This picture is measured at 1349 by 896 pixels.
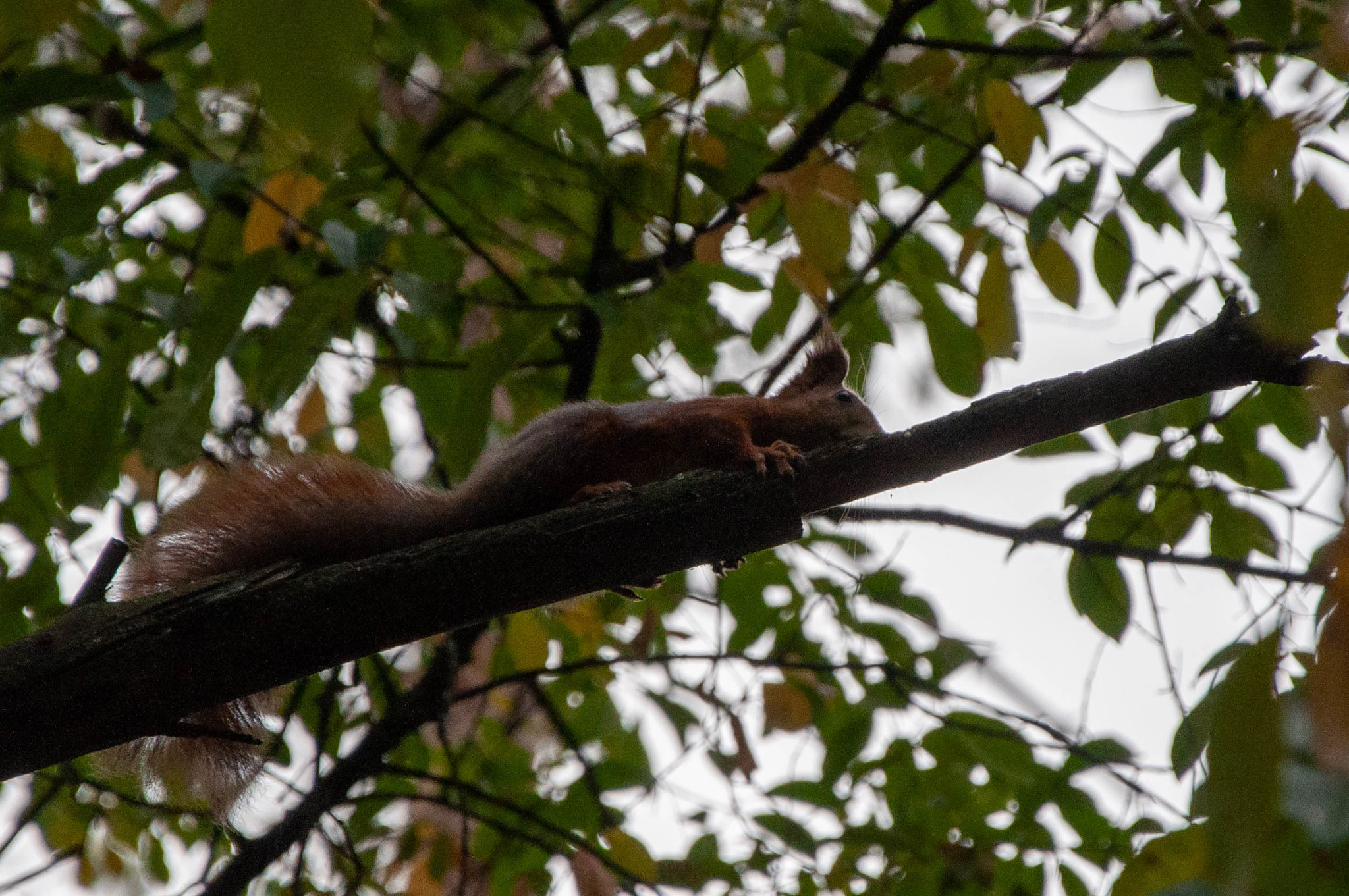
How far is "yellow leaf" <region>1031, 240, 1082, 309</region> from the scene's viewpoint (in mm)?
2779

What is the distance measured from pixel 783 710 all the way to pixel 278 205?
213cm

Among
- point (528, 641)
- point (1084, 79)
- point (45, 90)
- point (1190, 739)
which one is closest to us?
point (45, 90)

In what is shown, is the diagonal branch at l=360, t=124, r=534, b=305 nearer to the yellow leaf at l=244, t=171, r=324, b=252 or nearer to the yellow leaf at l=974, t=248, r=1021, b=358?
the yellow leaf at l=244, t=171, r=324, b=252

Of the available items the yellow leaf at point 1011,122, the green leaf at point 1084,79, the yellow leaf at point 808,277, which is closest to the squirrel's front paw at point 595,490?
the yellow leaf at point 808,277

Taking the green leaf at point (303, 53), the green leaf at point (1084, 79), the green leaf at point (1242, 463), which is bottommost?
the green leaf at point (303, 53)

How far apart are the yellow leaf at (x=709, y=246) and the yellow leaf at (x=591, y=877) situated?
1.61 m

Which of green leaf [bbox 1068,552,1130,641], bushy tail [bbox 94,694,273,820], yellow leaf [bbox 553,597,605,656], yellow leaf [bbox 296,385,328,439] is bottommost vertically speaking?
A: bushy tail [bbox 94,694,273,820]

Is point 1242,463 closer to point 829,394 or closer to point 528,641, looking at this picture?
point 829,394

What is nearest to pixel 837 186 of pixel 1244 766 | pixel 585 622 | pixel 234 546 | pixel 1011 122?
pixel 1011 122

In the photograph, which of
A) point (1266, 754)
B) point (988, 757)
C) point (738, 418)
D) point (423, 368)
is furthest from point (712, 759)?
point (1266, 754)

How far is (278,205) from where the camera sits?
3.08 metres

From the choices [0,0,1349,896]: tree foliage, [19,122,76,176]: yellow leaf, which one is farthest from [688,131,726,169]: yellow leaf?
[19,122,76,176]: yellow leaf

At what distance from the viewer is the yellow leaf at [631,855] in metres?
3.23

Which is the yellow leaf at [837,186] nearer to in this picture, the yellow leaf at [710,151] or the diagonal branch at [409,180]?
the yellow leaf at [710,151]
